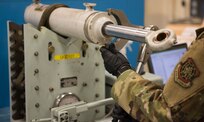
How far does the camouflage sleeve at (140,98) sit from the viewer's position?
892mm

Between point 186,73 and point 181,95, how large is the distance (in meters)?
0.05

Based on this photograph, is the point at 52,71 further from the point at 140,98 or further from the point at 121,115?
the point at 140,98

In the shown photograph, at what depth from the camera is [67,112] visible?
1.17 meters

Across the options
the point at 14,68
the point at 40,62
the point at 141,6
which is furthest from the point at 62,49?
the point at 141,6

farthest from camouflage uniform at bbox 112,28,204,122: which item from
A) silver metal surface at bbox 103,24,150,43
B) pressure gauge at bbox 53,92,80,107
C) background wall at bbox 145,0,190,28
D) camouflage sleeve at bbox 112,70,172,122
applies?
background wall at bbox 145,0,190,28

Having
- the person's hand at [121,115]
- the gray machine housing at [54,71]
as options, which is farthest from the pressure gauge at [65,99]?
the person's hand at [121,115]

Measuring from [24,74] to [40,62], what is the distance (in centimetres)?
8

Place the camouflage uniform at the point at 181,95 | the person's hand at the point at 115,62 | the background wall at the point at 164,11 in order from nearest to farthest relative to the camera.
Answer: the camouflage uniform at the point at 181,95
the person's hand at the point at 115,62
the background wall at the point at 164,11

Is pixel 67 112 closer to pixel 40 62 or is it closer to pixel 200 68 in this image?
pixel 40 62

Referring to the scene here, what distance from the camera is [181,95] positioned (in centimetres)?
83

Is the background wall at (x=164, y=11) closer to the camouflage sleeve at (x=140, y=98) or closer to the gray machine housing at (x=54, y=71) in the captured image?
the gray machine housing at (x=54, y=71)

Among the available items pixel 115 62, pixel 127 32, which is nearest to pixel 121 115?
pixel 115 62

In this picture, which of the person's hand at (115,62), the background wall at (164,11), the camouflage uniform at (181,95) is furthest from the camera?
the background wall at (164,11)

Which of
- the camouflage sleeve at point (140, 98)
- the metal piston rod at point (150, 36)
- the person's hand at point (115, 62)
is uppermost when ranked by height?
the metal piston rod at point (150, 36)
